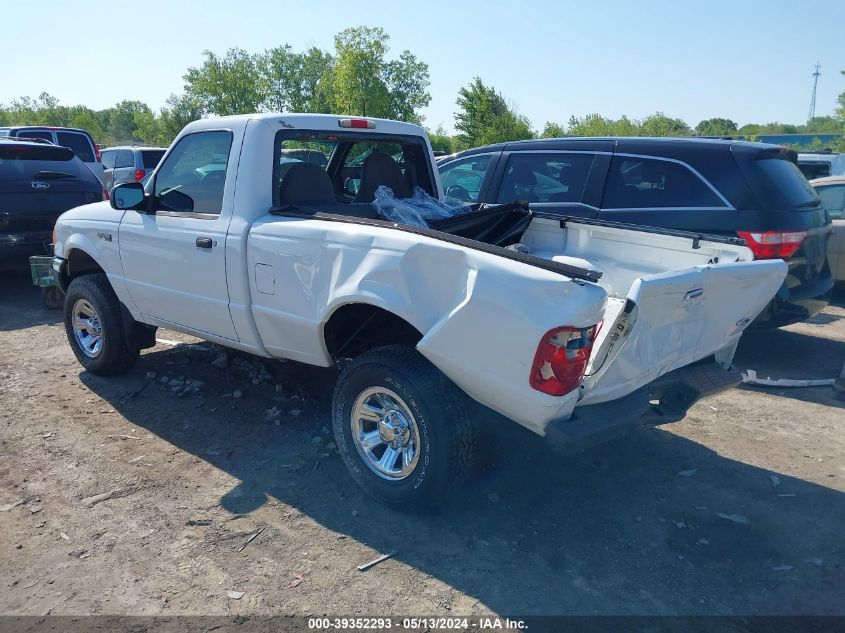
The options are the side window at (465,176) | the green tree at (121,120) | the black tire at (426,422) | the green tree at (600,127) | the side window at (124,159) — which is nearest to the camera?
the black tire at (426,422)

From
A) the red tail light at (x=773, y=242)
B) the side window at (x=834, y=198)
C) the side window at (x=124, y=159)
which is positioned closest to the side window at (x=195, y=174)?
the red tail light at (x=773, y=242)

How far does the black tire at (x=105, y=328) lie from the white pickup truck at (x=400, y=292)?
2 cm

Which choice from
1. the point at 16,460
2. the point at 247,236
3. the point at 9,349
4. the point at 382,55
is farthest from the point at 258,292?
the point at 382,55

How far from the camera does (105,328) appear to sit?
5539 millimetres

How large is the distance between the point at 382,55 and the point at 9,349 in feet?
98.0

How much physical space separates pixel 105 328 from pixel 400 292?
10.6 ft

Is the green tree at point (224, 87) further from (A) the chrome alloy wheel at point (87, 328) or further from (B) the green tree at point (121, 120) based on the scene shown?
(B) the green tree at point (121, 120)

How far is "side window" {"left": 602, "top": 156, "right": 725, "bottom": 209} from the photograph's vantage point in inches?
234

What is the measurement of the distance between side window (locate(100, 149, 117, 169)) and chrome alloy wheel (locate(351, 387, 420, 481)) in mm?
16842

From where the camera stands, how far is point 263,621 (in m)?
2.95

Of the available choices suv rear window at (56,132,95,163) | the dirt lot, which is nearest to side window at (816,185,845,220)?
the dirt lot

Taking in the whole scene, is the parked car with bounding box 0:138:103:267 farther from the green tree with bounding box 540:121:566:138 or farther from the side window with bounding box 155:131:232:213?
the green tree with bounding box 540:121:566:138

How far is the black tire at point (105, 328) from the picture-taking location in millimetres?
5523

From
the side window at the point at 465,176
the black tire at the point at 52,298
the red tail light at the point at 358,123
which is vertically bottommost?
the black tire at the point at 52,298
